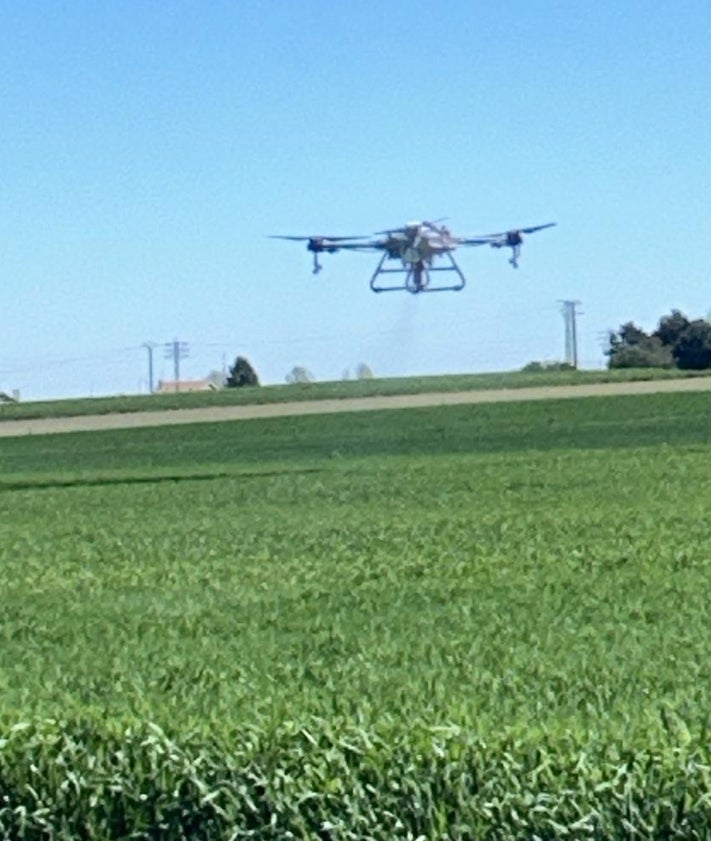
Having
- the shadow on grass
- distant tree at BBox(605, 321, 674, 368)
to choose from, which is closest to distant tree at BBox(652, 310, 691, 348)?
distant tree at BBox(605, 321, 674, 368)

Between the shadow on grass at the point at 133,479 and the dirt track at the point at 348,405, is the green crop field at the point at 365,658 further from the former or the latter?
the dirt track at the point at 348,405

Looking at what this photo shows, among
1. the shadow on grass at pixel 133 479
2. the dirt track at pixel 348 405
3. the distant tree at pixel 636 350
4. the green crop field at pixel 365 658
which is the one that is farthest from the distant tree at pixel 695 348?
the green crop field at pixel 365 658

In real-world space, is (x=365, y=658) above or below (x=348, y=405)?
below

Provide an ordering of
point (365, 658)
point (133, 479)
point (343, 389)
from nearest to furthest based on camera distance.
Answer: point (365, 658), point (133, 479), point (343, 389)

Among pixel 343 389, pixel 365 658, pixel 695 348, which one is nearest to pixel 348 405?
pixel 343 389

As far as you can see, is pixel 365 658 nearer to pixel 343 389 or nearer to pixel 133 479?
pixel 133 479

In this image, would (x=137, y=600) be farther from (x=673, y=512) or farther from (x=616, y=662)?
(x=673, y=512)

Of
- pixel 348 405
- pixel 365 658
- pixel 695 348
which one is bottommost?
pixel 365 658
